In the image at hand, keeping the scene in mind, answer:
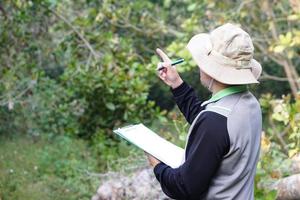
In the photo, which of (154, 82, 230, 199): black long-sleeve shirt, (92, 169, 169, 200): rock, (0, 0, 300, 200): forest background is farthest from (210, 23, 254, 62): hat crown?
(0, 0, 300, 200): forest background

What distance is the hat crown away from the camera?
218cm

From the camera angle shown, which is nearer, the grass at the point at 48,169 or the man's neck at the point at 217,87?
the man's neck at the point at 217,87

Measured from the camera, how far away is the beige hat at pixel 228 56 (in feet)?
7.13

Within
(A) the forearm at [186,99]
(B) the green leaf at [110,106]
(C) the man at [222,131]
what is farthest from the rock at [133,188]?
(C) the man at [222,131]

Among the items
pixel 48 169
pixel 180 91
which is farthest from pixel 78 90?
pixel 180 91

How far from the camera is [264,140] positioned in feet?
13.9

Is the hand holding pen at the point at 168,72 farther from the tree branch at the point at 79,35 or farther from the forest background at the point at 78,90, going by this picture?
the tree branch at the point at 79,35

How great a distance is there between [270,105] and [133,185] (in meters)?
1.73

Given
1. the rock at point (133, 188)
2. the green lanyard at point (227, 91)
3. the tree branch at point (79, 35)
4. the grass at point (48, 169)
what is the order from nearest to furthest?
the green lanyard at point (227, 91) < the rock at point (133, 188) < the grass at point (48, 169) < the tree branch at point (79, 35)

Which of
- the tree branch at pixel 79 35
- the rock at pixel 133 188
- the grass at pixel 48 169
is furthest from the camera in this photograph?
the tree branch at pixel 79 35

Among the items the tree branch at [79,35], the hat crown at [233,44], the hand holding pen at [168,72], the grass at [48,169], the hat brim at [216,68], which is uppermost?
the hat crown at [233,44]

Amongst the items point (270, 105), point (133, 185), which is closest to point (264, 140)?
point (133, 185)

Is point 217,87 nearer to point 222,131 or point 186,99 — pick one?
point 222,131

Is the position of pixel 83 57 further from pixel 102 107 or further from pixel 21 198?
pixel 21 198
